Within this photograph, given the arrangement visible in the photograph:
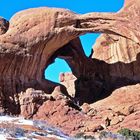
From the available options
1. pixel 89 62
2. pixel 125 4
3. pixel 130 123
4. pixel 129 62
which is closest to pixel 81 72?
pixel 89 62

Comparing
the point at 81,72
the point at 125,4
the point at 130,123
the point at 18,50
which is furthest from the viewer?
the point at 81,72

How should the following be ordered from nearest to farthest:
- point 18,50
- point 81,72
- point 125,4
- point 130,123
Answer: point 130,123 → point 18,50 → point 125,4 → point 81,72

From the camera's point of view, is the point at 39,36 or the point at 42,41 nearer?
the point at 39,36

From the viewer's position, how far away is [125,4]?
118ft

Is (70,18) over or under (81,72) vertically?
over

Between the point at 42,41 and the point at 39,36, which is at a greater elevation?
the point at 39,36

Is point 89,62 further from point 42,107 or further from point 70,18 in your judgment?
point 42,107

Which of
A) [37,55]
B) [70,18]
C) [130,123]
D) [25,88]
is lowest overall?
[130,123]

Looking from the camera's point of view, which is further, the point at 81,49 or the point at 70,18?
the point at 81,49

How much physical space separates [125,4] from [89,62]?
645cm

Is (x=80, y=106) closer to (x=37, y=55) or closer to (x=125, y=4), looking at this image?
(x=37, y=55)

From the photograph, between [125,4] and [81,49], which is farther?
[81,49]

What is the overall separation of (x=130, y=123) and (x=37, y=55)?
7.89 meters

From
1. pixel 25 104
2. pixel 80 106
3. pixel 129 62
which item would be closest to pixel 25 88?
pixel 25 104
